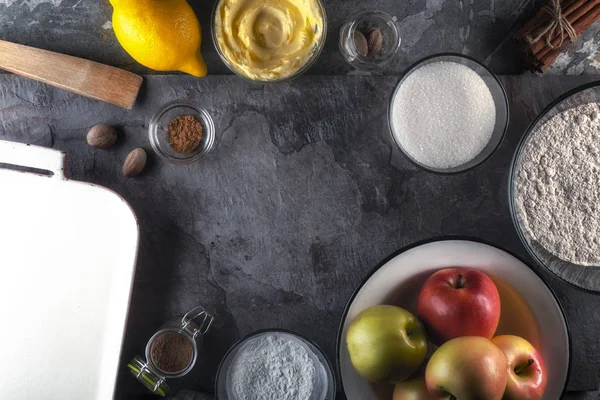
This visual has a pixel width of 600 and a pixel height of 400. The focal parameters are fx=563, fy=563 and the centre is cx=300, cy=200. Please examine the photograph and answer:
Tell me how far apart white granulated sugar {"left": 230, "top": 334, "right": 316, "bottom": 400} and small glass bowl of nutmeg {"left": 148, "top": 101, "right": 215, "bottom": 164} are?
0.33m

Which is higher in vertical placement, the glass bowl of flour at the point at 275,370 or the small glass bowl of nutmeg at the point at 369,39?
the small glass bowl of nutmeg at the point at 369,39

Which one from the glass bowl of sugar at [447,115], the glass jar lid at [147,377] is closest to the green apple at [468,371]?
the glass bowl of sugar at [447,115]

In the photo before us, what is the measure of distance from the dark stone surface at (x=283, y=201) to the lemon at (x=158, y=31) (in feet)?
0.25

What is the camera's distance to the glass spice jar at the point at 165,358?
2.87 feet

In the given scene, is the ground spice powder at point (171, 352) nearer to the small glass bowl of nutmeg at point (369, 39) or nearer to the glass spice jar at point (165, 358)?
the glass spice jar at point (165, 358)

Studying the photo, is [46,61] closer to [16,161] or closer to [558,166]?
[16,161]

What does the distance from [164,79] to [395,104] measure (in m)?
0.39

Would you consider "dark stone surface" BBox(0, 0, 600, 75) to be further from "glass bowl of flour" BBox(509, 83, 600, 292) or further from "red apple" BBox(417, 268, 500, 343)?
"red apple" BBox(417, 268, 500, 343)

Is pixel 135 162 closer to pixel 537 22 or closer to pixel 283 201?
pixel 283 201

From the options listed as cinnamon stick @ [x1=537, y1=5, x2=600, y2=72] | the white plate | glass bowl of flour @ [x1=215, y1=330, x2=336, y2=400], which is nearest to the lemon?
the white plate

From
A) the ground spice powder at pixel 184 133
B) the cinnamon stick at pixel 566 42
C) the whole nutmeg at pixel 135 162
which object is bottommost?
the whole nutmeg at pixel 135 162

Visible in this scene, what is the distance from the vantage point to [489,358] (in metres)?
0.73

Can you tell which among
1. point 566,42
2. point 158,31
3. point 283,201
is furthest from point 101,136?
point 566,42

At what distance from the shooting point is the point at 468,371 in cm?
72
